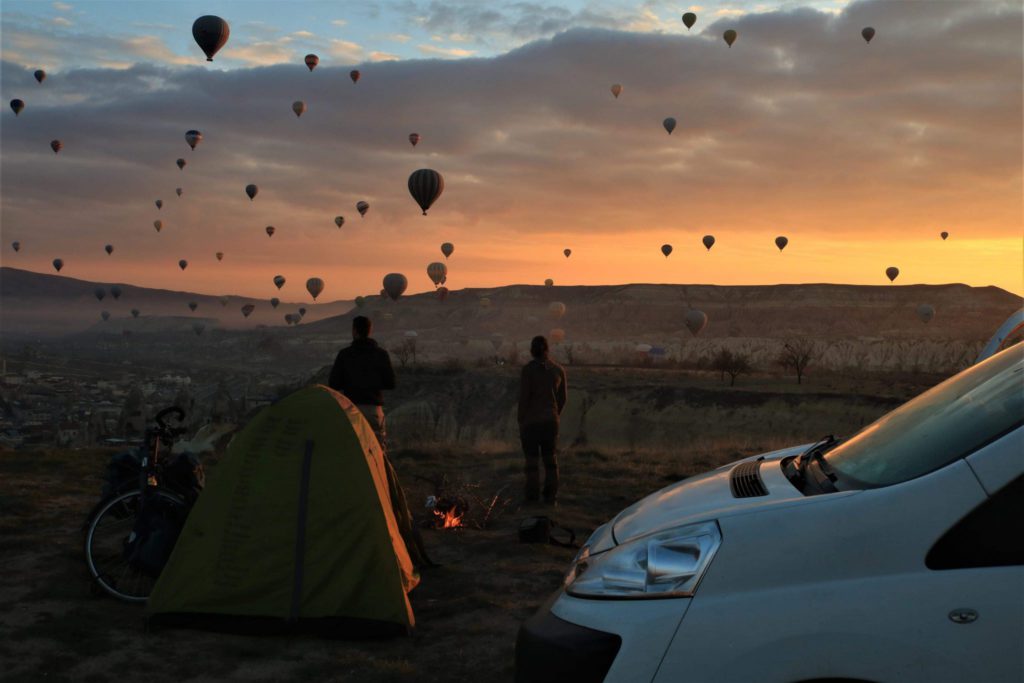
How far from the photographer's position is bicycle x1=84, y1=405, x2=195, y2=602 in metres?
7.52

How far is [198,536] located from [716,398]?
4297 centimetres

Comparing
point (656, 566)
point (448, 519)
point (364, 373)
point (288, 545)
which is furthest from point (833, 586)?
point (364, 373)

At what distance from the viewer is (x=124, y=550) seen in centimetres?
764

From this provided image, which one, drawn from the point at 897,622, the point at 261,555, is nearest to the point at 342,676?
the point at 261,555

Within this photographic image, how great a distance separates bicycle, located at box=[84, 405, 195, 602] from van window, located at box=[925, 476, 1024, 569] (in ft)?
20.7

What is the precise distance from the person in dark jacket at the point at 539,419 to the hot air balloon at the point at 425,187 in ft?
117

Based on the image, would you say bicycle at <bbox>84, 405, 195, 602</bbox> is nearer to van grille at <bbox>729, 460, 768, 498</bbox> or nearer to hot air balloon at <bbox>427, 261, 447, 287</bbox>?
van grille at <bbox>729, 460, 768, 498</bbox>

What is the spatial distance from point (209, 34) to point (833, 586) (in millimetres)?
45820

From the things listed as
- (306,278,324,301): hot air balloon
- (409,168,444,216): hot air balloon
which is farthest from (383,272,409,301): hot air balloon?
(409,168,444,216): hot air balloon

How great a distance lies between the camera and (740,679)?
3025 millimetres

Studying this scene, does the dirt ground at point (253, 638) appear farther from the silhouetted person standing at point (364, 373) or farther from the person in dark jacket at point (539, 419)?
the silhouetted person standing at point (364, 373)

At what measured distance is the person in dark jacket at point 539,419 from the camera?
12000 mm

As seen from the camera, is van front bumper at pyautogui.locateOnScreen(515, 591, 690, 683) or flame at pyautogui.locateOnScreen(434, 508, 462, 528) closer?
van front bumper at pyautogui.locateOnScreen(515, 591, 690, 683)

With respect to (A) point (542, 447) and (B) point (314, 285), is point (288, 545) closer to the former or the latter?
(A) point (542, 447)
